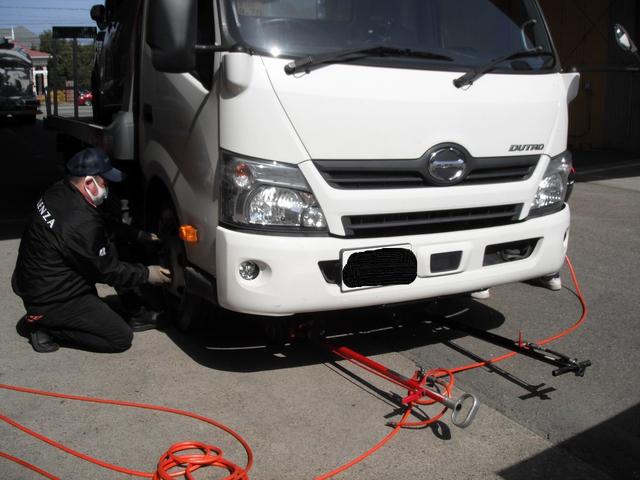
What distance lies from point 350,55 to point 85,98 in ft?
15.5

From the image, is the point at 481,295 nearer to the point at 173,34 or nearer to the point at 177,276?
the point at 177,276

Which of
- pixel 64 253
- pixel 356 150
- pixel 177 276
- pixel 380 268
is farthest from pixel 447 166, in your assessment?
pixel 64 253

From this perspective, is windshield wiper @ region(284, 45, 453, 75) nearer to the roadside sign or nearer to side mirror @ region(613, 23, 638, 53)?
side mirror @ region(613, 23, 638, 53)

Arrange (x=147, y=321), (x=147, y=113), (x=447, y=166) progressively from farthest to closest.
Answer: (x=147, y=321) < (x=147, y=113) < (x=447, y=166)

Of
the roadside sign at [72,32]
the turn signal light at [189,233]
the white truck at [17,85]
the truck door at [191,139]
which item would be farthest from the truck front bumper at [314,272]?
the white truck at [17,85]

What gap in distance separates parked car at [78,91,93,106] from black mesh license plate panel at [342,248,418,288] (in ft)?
14.9

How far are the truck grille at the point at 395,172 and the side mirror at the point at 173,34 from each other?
2.71ft

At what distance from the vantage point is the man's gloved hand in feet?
15.0

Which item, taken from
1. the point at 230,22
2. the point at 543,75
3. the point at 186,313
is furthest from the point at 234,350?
the point at 543,75

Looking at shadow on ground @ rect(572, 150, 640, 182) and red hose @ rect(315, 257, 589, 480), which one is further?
shadow on ground @ rect(572, 150, 640, 182)

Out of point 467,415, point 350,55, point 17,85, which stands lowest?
point 17,85

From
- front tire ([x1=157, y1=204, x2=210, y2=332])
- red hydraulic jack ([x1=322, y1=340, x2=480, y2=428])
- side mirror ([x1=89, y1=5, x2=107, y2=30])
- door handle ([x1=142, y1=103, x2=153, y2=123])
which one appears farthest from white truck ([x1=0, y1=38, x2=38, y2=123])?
red hydraulic jack ([x1=322, y1=340, x2=480, y2=428])

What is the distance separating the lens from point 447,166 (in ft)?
12.4

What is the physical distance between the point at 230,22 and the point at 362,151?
0.92m
